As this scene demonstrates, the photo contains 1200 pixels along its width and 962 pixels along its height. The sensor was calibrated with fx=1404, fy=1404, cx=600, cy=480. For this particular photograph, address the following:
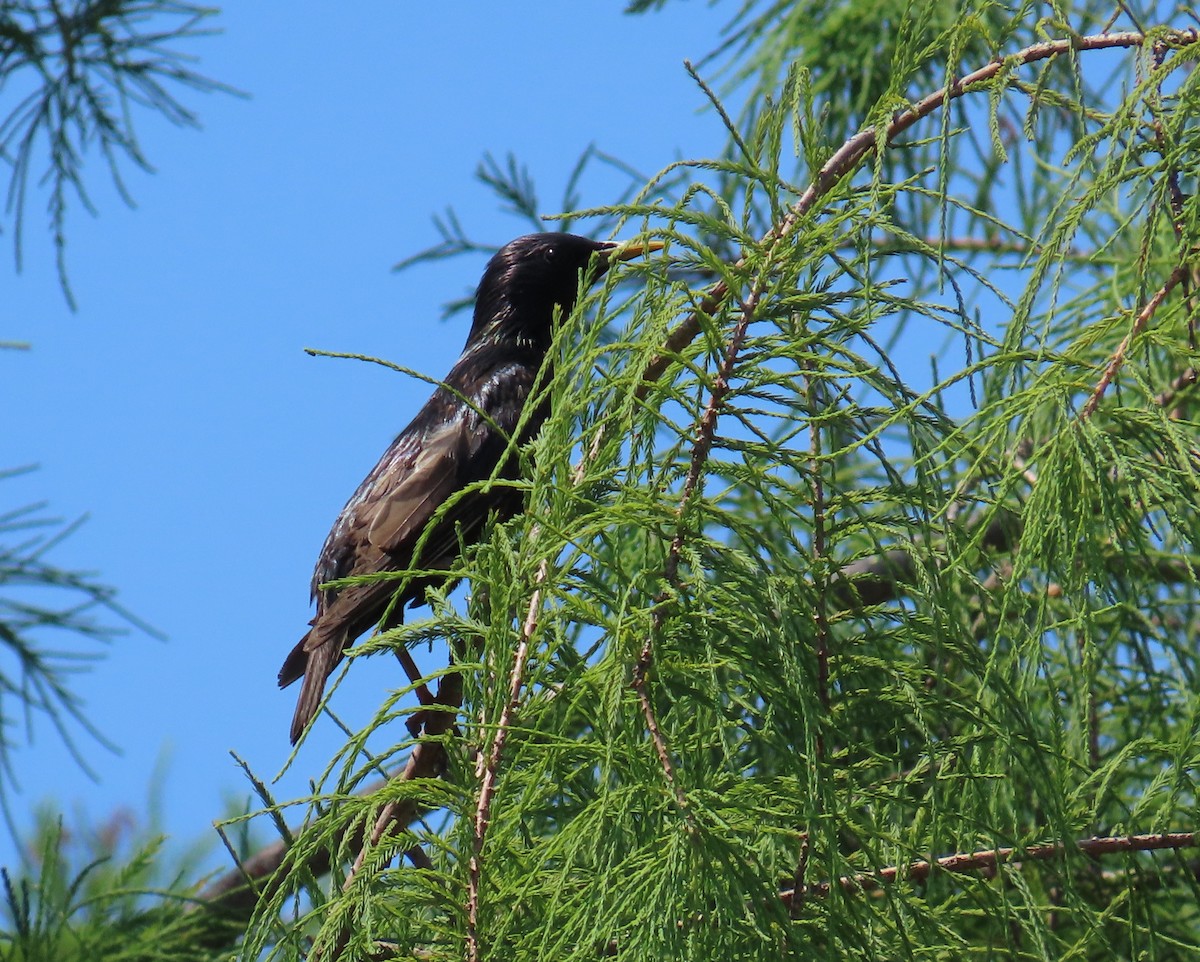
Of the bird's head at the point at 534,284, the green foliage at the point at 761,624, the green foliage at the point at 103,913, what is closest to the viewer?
the green foliage at the point at 761,624

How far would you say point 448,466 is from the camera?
3.83 metres

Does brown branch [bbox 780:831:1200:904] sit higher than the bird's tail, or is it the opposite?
the bird's tail

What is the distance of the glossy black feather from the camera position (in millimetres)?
3484

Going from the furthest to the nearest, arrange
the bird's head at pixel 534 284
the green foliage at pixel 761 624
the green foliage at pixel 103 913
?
the bird's head at pixel 534 284 → the green foliage at pixel 103 913 → the green foliage at pixel 761 624

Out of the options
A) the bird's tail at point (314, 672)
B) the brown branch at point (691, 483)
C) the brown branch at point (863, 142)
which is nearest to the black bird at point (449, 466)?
the bird's tail at point (314, 672)

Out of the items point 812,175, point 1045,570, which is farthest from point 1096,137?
point 1045,570

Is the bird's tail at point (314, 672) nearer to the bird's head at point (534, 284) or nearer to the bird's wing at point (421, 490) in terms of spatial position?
the bird's wing at point (421, 490)

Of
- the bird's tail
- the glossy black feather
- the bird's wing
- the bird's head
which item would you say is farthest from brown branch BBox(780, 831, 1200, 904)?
the bird's head

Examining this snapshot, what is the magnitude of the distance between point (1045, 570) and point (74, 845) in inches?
126

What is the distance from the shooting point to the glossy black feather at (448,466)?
3.48 meters

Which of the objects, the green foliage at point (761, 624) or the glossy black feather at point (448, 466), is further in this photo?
the glossy black feather at point (448, 466)

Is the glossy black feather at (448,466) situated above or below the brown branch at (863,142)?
above

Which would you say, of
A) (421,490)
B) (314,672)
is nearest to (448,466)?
(421,490)

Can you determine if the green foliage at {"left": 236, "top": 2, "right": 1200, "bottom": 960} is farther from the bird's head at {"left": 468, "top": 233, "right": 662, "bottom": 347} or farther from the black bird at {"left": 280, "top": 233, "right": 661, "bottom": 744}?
the bird's head at {"left": 468, "top": 233, "right": 662, "bottom": 347}
